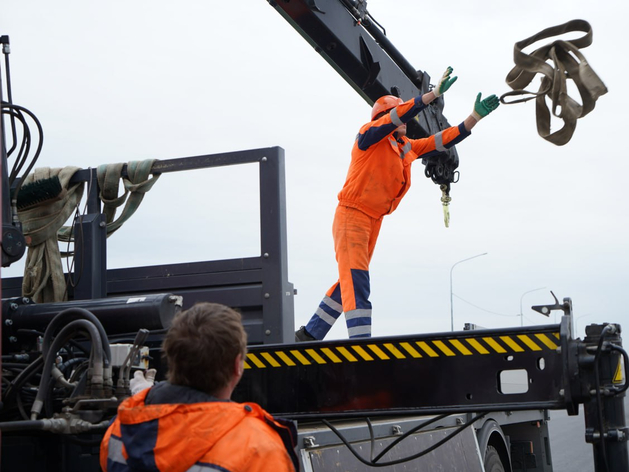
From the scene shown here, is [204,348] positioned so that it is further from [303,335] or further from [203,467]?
[303,335]

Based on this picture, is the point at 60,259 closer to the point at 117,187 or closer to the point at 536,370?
the point at 117,187

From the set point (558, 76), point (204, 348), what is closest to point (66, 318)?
point (204, 348)

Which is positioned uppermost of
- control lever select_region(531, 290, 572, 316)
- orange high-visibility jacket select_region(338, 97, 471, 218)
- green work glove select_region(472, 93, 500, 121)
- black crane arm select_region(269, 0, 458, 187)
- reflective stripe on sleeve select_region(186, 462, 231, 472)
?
black crane arm select_region(269, 0, 458, 187)

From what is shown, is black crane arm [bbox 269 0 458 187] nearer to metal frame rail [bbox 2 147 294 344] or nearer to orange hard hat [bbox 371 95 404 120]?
orange hard hat [bbox 371 95 404 120]

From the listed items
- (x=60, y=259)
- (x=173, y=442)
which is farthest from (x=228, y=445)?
(x=60, y=259)

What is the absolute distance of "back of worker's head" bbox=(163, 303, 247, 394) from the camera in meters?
1.91

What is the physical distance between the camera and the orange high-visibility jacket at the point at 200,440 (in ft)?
5.95

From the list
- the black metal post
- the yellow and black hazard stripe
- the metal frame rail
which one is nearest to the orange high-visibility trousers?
the metal frame rail

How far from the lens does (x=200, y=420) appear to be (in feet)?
6.04

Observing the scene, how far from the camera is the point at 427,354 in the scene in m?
2.92

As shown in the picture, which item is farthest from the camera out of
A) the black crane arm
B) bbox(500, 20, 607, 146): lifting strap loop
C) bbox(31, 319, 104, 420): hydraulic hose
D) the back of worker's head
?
the black crane arm

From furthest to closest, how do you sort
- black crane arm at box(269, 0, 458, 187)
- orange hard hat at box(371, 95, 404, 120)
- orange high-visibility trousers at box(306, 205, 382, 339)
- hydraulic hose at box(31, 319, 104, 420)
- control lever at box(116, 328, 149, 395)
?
orange hard hat at box(371, 95, 404, 120), black crane arm at box(269, 0, 458, 187), orange high-visibility trousers at box(306, 205, 382, 339), control lever at box(116, 328, 149, 395), hydraulic hose at box(31, 319, 104, 420)

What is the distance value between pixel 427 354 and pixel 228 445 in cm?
125

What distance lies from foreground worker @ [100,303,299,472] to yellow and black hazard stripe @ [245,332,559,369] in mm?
1003
